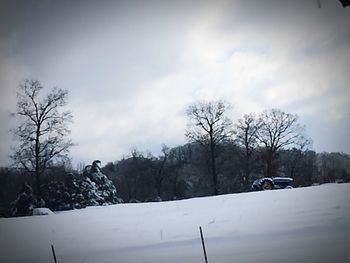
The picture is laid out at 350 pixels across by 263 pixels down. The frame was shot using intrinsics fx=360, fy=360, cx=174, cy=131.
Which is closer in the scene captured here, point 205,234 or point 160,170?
point 205,234

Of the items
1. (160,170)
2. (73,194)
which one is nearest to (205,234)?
(73,194)

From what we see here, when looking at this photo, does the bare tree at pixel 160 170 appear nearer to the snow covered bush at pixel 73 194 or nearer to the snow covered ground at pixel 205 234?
the snow covered bush at pixel 73 194

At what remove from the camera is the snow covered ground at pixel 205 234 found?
27.4 feet

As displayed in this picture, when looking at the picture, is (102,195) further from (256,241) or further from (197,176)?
(197,176)

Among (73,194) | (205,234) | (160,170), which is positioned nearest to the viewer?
(205,234)

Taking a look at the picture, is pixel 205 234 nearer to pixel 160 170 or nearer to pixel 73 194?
pixel 73 194

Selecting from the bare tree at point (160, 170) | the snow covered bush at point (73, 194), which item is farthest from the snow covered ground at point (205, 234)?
the bare tree at point (160, 170)

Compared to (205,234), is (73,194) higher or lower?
higher

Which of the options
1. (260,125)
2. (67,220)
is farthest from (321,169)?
(67,220)

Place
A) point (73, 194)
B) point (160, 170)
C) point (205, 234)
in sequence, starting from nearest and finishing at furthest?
point (205, 234) → point (73, 194) → point (160, 170)

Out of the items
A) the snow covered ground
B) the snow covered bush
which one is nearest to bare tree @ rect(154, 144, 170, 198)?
the snow covered bush

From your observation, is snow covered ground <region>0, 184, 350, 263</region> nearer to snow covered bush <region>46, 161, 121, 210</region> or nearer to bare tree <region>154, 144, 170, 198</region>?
snow covered bush <region>46, 161, 121, 210</region>

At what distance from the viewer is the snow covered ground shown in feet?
27.4

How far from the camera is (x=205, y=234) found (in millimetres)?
10188
